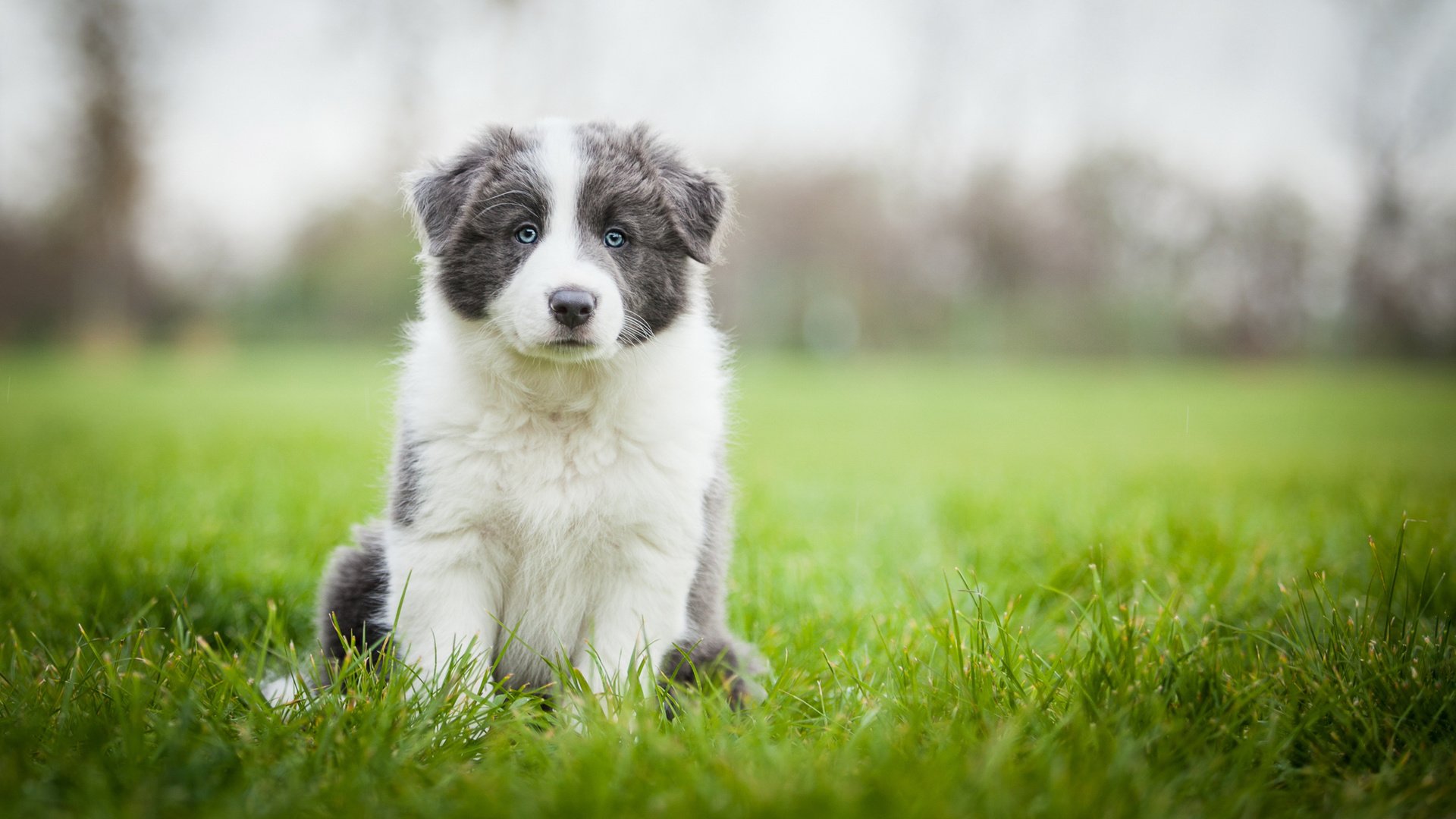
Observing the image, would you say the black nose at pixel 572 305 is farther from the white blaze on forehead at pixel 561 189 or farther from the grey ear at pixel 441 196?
the grey ear at pixel 441 196

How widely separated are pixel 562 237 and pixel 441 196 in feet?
1.46

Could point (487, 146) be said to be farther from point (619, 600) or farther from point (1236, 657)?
point (1236, 657)

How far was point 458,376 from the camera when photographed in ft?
8.62

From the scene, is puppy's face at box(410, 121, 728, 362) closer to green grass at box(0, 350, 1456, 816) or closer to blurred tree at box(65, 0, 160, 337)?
green grass at box(0, 350, 1456, 816)

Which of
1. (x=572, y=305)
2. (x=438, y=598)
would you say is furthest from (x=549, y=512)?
(x=572, y=305)

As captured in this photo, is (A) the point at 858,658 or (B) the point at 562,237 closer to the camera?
(B) the point at 562,237

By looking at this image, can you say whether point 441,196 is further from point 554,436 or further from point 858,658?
point 858,658

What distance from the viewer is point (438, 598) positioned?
244 cm

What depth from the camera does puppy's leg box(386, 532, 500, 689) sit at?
2426 mm

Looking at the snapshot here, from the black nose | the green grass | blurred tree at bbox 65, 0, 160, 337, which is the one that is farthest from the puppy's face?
blurred tree at bbox 65, 0, 160, 337

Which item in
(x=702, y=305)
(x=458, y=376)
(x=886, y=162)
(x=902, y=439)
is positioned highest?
Result: (x=886, y=162)

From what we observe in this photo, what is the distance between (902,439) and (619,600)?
27.9ft

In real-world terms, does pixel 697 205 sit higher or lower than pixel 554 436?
higher

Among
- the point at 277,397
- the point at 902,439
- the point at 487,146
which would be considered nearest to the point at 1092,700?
the point at 487,146
